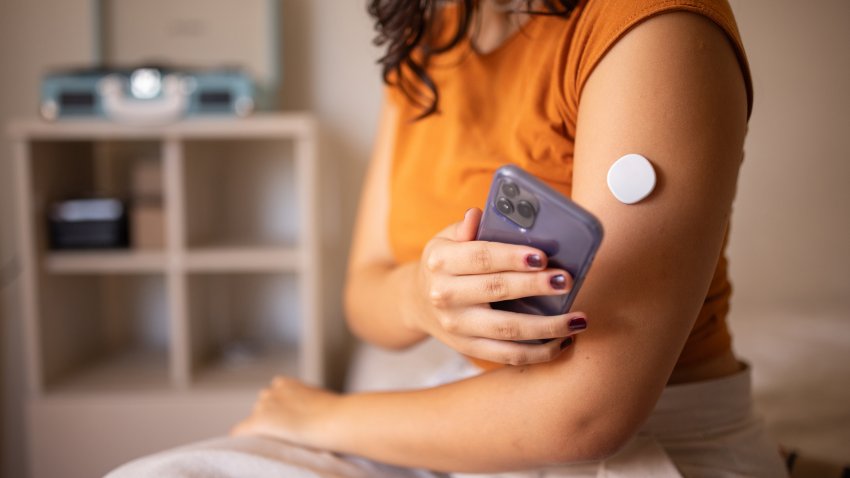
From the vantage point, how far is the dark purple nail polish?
387 millimetres

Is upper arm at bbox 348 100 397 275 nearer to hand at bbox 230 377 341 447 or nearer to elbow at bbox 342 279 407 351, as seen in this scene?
elbow at bbox 342 279 407 351

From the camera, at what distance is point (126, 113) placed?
1438mm

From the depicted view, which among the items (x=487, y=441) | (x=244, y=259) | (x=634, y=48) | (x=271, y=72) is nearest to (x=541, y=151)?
(x=634, y=48)

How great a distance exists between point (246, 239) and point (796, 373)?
1.34 meters

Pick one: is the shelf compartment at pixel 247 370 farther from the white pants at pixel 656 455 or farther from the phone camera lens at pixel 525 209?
the phone camera lens at pixel 525 209

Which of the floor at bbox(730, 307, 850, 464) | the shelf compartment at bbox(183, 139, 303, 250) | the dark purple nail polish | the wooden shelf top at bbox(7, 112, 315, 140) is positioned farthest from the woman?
the shelf compartment at bbox(183, 139, 303, 250)

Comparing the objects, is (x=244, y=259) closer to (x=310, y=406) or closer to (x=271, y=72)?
(x=271, y=72)

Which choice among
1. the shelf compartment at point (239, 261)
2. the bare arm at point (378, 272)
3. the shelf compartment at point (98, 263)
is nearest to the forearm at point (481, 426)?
the bare arm at point (378, 272)

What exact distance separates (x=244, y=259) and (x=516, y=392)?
1133mm

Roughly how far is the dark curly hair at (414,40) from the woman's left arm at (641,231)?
300mm

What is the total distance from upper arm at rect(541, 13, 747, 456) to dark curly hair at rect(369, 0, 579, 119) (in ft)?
1.05

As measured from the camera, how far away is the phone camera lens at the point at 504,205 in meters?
0.40

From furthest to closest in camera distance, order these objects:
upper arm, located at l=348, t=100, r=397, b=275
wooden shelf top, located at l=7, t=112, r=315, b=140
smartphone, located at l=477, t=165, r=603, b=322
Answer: wooden shelf top, located at l=7, t=112, r=315, b=140 < upper arm, located at l=348, t=100, r=397, b=275 < smartphone, located at l=477, t=165, r=603, b=322

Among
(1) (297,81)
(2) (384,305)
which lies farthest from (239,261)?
(2) (384,305)
